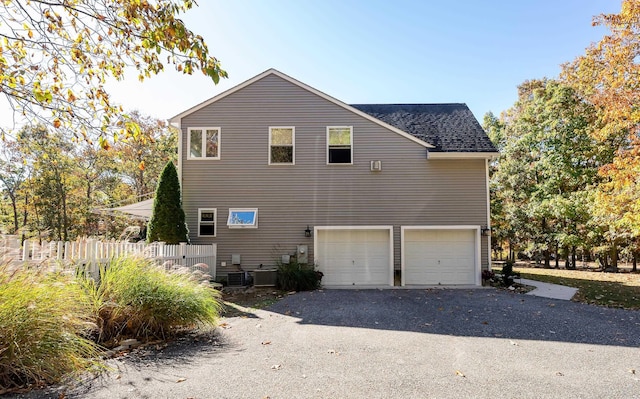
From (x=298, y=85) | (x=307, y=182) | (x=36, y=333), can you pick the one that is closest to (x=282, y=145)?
(x=307, y=182)

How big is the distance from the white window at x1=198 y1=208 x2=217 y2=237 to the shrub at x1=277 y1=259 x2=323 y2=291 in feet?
8.95

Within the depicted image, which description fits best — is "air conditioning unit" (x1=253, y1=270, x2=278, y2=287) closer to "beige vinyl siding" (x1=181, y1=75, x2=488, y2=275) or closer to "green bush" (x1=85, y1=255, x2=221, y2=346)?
"beige vinyl siding" (x1=181, y1=75, x2=488, y2=275)

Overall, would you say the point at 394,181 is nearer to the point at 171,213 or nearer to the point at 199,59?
the point at 171,213

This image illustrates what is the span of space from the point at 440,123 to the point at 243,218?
8.09 metres

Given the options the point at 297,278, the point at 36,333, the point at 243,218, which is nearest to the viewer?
the point at 36,333

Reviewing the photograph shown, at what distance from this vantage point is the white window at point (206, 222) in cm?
1205

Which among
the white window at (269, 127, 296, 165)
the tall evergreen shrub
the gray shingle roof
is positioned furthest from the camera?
the white window at (269, 127, 296, 165)

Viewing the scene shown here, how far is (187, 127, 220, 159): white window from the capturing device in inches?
482

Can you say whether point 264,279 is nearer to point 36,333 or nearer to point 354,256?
point 354,256

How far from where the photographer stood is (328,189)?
12188 mm

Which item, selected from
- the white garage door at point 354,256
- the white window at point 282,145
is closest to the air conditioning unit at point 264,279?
the white garage door at point 354,256

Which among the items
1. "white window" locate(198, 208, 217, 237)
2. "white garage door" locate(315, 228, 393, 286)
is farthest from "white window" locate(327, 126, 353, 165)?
"white window" locate(198, 208, 217, 237)

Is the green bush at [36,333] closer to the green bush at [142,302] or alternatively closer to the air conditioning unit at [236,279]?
the green bush at [142,302]

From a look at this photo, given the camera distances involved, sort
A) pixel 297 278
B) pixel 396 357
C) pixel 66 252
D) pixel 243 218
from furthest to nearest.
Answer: pixel 243 218
pixel 297 278
pixel 66 252
pixel 396 357
